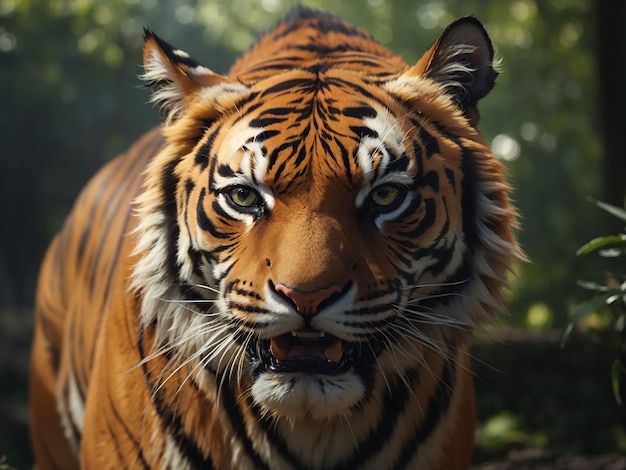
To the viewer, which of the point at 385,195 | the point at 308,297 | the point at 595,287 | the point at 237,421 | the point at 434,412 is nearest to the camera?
the point at 308,297

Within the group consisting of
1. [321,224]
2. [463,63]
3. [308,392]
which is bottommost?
[308,392]

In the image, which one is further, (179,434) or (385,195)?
(179,434)

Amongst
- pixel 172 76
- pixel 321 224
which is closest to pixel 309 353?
pixel 321 224

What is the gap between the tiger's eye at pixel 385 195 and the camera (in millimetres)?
2572

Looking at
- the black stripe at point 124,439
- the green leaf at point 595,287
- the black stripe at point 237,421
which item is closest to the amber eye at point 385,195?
the black stripe at point 237,421

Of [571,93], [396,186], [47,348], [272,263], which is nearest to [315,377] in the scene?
[272,263]

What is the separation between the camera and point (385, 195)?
8.49ft

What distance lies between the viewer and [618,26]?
652 cm

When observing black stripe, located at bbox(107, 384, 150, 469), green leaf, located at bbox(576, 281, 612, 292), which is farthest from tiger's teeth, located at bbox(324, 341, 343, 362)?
green leaf, located at bbox(576, 281, 612, 292)

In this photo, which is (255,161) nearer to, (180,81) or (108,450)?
(180,81)

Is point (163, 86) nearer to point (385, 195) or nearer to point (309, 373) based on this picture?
point (385, 195)

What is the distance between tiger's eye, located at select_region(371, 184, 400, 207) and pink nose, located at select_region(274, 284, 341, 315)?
348 mm

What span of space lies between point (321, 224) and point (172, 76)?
78 cm

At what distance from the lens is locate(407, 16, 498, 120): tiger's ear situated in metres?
2.78
